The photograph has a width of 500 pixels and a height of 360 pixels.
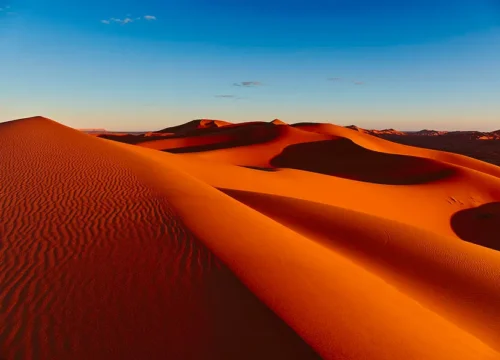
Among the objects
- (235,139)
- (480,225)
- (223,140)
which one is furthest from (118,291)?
(223,140)

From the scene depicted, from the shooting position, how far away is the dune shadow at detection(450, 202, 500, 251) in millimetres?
15034

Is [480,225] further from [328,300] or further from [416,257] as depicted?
[328,300]

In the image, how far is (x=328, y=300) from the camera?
4.55 meters

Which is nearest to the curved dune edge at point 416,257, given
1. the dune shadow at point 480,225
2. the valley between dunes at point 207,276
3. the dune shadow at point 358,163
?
the valley between dunes at point 207,276

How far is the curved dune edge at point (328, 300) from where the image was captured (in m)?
3.80

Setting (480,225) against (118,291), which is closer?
(118,291)

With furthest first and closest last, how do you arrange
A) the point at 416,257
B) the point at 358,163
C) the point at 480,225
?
the point at 358,163 → the point at 480,225 → the point at 416,257

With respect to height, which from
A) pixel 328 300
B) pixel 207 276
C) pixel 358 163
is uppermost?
pixel 207 276

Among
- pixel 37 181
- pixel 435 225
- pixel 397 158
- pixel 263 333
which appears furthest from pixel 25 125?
pixel 397 158

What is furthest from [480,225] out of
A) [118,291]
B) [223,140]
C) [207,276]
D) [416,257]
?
[223,140]

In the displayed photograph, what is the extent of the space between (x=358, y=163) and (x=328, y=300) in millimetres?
27092

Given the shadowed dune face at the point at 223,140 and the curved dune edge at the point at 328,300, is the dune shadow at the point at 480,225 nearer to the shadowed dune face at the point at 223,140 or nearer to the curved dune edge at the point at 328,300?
the curved dune edge at the point at 328,300

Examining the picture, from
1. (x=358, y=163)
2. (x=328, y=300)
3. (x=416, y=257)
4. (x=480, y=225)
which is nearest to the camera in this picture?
(x=328, y=300)

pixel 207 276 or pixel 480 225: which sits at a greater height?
pixel 207 276
